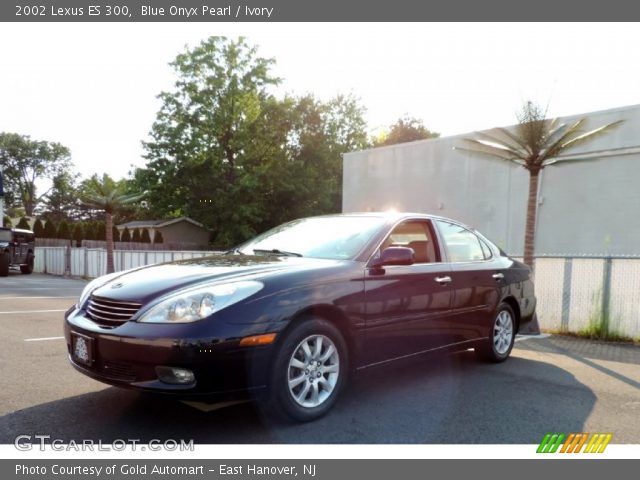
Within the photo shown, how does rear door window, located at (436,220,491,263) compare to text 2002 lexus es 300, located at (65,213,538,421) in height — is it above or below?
above

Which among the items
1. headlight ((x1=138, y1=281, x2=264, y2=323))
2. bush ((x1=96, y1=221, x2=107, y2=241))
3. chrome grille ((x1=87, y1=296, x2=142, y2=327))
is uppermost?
headlight ((x1=138, y1=281, x2=264, y2=323))

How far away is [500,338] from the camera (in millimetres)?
5836

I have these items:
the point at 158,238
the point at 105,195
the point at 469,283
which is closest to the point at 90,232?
the point at 158,238

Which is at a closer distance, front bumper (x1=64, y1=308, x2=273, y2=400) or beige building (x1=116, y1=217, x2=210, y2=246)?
front bumper (x1=64, y1=308, x2=273, y2=400)

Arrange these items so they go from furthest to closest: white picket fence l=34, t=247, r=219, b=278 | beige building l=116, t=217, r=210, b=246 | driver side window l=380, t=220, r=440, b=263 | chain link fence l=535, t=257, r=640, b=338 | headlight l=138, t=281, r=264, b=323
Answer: beige building l=116, t=217, r=210, b=246, white picket fence l=34, t=247, r=219, b=278, chain link fence l=535, t=257, r=640, b=338, driver side window l=380, t=220, r=440, b=263, headlight l=138, t=281, r=264, b=323

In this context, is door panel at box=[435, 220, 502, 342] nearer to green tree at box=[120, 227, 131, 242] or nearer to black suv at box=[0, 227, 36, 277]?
black suv at box=[0, 227, 36, 277]

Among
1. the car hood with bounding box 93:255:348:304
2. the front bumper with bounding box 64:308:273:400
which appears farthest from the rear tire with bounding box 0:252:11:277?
the front bumper with bounding box 64:308:273:400

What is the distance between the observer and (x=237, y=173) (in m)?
37.5

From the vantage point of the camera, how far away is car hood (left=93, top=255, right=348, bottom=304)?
11.9ft

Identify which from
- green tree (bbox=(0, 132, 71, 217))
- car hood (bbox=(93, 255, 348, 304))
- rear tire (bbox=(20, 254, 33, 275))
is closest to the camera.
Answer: car hood (bbox=(93, 255, 348, 304))

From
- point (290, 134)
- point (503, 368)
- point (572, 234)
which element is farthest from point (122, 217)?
point (503, 368)

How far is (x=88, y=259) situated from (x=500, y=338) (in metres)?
19.5

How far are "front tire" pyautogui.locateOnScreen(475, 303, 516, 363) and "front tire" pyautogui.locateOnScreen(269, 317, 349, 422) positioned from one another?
217 centimetres

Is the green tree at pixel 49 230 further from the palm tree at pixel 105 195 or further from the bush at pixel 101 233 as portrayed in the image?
the palm tree at pixel 105 195
